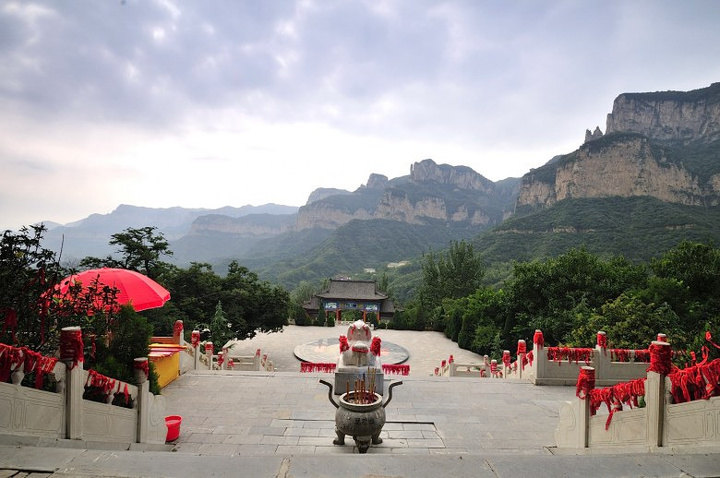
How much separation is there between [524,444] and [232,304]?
16073 mm

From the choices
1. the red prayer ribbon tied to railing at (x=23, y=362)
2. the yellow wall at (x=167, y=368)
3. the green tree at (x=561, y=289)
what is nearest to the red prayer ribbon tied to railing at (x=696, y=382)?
the red prayer ribbon tied to railing at (x=23, y=362)

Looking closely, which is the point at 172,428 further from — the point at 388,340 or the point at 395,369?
the point at 388,340

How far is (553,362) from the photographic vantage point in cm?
1040

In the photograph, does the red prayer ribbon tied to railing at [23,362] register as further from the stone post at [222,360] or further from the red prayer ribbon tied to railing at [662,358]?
the stone post at [222,360]

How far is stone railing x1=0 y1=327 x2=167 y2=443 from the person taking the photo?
359 centimetres

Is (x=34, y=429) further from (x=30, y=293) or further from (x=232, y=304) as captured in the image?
(x=232, y=304)

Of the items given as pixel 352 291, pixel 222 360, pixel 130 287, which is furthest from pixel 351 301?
pixel 130 287

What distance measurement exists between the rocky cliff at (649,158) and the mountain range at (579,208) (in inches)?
6.7

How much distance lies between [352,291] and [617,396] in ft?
113

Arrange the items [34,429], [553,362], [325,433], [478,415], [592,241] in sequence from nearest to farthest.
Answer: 1. [34,429]
2. [325,433]
3. [478,415]
4. [553,362]
5. [592,241]

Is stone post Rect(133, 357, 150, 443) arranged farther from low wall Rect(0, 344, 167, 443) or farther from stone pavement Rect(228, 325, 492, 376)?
stone pavement Rect(228, 325, 492, 376)

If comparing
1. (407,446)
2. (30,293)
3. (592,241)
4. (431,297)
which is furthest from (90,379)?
(592,241)

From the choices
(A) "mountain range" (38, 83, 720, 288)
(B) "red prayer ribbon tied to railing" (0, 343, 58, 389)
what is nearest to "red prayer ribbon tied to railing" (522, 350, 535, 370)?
(B) "red prayer ribbon tied to railing" (0, 343, 58, 389)

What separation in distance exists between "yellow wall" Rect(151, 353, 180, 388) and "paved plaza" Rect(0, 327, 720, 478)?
285 millimetres
